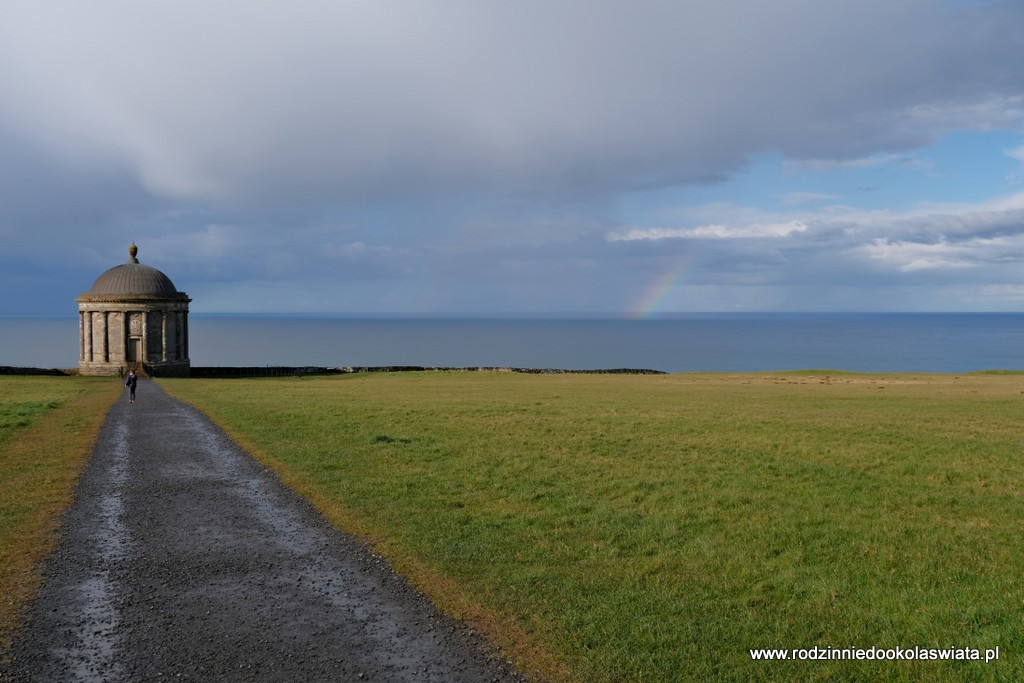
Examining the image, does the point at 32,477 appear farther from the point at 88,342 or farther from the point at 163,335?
the point at 88,342

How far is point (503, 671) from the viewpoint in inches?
333

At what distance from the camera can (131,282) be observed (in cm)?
7581

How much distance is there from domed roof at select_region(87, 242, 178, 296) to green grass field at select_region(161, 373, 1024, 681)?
165 feet

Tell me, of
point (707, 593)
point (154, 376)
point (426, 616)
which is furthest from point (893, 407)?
point (154, 376)

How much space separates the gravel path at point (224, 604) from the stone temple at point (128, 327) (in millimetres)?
63928

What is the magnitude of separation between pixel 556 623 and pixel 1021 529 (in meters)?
10.6

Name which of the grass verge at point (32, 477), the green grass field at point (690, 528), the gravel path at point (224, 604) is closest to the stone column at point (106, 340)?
the grass verge at point (32, 477)

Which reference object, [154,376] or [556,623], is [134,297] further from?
[556,623]

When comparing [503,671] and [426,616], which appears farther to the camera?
[426,616]

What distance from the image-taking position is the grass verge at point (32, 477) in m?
11.0

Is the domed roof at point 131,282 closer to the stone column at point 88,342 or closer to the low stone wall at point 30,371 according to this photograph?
the stone column at point 88,342

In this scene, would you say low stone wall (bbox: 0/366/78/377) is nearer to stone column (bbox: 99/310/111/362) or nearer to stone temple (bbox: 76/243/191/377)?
stone temple (bbox: 76/243/191/377)

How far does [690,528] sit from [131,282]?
2941 inches

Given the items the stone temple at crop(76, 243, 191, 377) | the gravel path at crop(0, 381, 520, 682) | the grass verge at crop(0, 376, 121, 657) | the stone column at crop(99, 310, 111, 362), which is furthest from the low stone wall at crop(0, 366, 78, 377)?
the gravel path at crop(0, 381, 520, 682)
